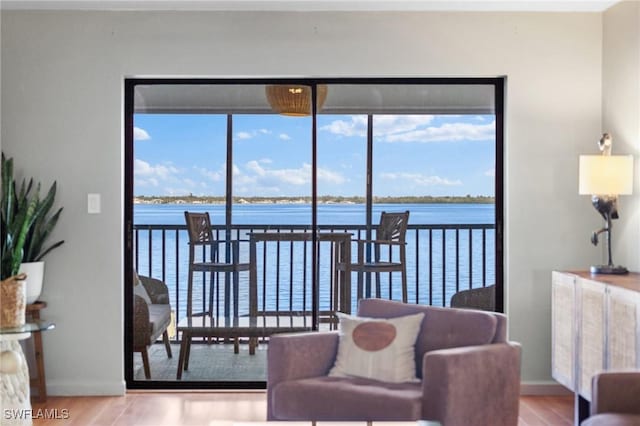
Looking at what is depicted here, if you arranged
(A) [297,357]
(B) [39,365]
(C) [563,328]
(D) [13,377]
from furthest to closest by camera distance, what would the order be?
1. (B) [39,365]
2. (C) [563,328]
3. (D) [13,377]
4. (A) [297,357]

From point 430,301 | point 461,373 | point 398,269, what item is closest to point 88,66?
point 398,269

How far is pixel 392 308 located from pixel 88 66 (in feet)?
8.05

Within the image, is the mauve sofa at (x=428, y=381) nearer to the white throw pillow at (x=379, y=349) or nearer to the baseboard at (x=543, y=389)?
the white throw pillow at (x=379, y=349)

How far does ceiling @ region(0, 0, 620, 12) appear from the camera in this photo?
4.19 metres

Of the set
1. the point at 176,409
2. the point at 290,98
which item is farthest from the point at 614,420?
the point at 290,98

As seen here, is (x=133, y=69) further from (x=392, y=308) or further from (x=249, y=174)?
(x=392, y=308)

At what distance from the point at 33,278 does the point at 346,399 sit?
2.18m

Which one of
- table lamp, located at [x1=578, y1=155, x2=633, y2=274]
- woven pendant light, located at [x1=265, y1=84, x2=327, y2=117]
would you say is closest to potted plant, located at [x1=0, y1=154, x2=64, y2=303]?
woven pendant light, located at [x1=265, y1=84, x2=327, y2=117]

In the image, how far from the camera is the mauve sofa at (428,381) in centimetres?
289

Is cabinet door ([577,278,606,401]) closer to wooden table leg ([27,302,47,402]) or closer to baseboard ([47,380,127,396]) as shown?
baseboard ([47,380,127,396])

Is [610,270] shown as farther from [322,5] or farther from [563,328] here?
[322,5]

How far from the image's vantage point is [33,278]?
13.5ft

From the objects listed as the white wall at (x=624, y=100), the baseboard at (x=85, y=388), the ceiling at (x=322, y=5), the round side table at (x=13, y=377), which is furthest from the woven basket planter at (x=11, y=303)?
the white wall at (x=624, y=100)

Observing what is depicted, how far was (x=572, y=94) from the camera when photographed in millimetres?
4398
